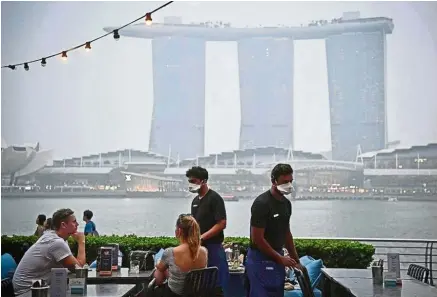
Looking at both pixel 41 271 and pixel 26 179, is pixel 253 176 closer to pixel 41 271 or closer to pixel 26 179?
pixel 26 179

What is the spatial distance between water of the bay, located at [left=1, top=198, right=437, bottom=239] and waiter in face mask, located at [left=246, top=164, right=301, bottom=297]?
17.8m

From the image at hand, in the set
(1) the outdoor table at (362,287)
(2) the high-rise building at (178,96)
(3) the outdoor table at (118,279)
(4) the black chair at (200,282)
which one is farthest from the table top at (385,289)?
(2) the high-rise building at (178,96)

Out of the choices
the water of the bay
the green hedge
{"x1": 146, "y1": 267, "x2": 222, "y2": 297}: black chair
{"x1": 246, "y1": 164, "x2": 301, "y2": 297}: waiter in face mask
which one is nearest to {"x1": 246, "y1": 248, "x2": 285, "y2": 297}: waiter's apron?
{"x1": 246, "y1": 164, "x2": 301, "y2": 297}: waiter in face mask

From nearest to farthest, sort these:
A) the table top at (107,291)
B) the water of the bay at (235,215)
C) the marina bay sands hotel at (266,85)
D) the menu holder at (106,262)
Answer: the table top at (107,291) < the menu holder at (106,262) < the marina bay sands hotel at (266,85) < the water of the bay at (235,215)

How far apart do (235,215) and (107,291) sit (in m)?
20.1

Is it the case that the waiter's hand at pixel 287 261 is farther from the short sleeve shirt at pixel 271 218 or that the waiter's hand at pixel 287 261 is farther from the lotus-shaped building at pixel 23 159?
the lotus-shaped building at pixel 23 159

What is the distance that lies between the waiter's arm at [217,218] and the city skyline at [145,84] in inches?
620

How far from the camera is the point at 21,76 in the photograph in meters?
22.8

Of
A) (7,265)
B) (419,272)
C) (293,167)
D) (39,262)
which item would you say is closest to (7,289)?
(39,262)

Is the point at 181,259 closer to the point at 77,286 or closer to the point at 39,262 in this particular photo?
the point at 77,286

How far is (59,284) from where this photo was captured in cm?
359

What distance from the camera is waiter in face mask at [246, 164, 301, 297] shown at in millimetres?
4254

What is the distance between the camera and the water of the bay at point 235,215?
74.7 ft

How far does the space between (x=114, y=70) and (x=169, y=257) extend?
60.4 ft
